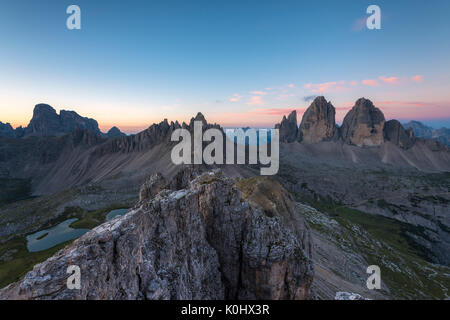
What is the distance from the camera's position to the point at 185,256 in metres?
19.4

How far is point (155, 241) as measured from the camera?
1764 cm

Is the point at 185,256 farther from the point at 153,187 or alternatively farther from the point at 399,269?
the point at 399,269

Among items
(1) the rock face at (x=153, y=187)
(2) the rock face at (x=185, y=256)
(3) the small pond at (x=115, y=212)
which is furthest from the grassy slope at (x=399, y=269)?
(3) the small pond at (x=115, y=212)

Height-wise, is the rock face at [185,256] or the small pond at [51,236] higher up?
the rock face at [185,256]

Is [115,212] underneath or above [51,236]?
above

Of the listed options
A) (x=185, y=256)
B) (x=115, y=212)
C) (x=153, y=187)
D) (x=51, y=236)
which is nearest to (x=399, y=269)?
(x=153, y=187)

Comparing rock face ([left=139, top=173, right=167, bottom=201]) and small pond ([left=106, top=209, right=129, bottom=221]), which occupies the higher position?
rock face ([left=139, top=173, right=167, bottom=201])

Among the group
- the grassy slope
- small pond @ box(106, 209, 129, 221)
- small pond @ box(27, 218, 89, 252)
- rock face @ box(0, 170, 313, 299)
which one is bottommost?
the grassy slope

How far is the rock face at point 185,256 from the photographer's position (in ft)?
41.0

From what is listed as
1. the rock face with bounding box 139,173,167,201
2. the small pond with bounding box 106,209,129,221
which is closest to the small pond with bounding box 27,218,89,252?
the small pond with bounding box 106,209,129,221

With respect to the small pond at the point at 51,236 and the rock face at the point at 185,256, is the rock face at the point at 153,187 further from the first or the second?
the small pond at the point at 51,236

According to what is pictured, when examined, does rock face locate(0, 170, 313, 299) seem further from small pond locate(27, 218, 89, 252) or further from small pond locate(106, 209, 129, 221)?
small pond locate(106, 209, 129, 221)

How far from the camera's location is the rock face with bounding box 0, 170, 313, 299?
1250cm
